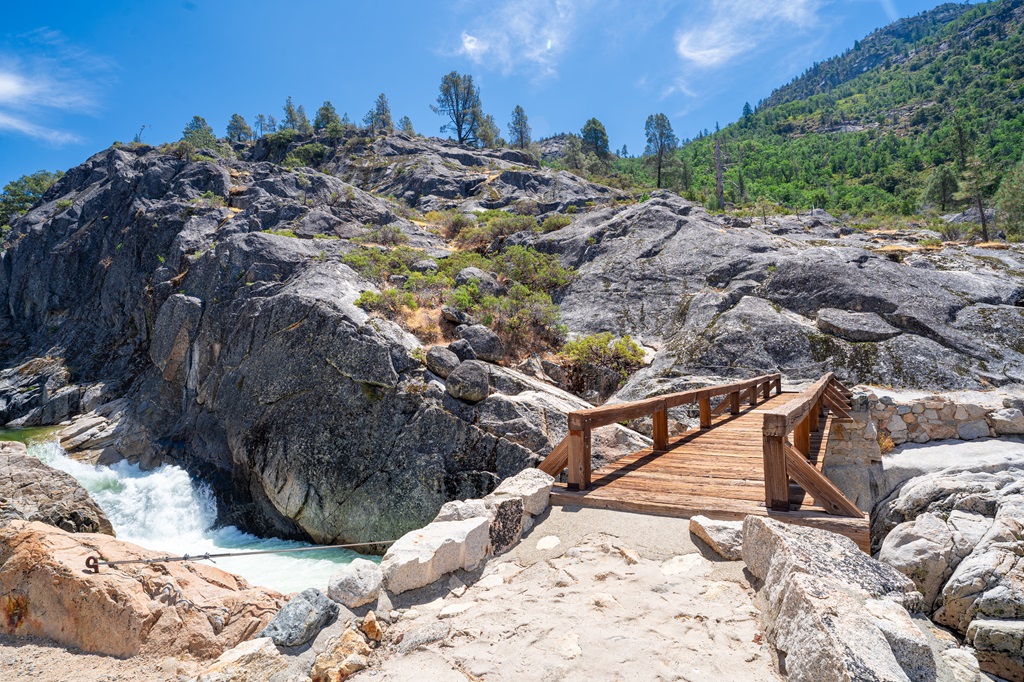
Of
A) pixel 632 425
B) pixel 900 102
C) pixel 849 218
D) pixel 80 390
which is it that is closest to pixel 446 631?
pixel 632 425

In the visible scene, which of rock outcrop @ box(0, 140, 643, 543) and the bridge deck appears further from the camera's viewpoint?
rock outcrop @ box(0, 140, 643, 543)

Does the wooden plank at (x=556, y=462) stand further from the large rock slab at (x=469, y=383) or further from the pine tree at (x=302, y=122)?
the pine tree at (x=302, y=122)

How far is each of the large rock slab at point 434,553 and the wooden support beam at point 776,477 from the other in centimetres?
281

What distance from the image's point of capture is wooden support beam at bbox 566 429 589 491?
5883mm

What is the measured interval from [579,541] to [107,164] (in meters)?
47.5

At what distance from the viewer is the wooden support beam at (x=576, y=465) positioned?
19.3ft

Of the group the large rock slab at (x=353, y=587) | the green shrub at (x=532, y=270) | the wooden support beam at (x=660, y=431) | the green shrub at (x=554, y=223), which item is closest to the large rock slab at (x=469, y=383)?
the wooden support beam at (x=660, y=431)

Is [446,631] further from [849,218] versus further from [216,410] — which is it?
[849,218]

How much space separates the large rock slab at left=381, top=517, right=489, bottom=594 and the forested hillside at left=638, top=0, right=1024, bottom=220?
48517 mm

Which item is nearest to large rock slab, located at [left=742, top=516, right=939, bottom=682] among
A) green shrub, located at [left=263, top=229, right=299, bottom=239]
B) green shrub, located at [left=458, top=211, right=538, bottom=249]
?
green shrub, located at [left=263, top=229, right=299, bottom=239]

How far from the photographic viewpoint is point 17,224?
1336 inches

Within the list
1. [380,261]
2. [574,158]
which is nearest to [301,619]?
[380,261]

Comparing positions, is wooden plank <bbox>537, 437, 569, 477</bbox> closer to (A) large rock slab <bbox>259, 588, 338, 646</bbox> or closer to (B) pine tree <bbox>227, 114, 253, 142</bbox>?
(A) large rock slab <bbox>259, 588, 338, 646</bbox>

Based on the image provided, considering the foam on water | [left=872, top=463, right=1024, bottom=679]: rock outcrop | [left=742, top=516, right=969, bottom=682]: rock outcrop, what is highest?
[left=742, top=516, right=969, bottom=682]: rock outcrop
